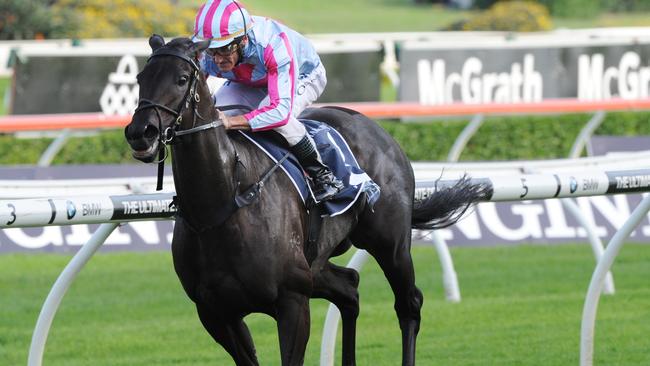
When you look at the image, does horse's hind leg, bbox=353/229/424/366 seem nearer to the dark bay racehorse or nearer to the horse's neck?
the dark bay racehorse

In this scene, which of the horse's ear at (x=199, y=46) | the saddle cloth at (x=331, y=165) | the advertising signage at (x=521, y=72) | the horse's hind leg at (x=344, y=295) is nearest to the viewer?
the horse's ear at (x=199, y=46)

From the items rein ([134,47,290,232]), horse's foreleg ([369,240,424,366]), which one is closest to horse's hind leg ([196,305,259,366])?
rein ([134,47,290,232])

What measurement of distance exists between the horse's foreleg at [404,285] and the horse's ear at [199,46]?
51.5 inches

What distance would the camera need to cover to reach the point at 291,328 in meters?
4.69

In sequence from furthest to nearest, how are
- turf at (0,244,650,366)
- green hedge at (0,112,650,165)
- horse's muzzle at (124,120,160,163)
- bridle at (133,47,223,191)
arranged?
green hedge at (0,112,650,165) < turf at (0,244,650,366) < bridle at (133,47,223,191) < horse's muzzle at (124,120,160,163)

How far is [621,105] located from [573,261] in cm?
233

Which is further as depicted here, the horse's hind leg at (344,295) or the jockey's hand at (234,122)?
the horse's hind leg at (344,295)

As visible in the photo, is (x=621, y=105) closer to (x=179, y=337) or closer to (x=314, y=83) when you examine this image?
(x=179, y=337)

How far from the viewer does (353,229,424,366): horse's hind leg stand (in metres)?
5.44

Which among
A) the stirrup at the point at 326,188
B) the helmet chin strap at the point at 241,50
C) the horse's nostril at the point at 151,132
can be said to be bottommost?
the stirrup at the point at 326,188

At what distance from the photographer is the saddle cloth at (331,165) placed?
4945 mm

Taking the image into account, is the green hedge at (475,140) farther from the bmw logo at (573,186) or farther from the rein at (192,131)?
the rein at (192,131)

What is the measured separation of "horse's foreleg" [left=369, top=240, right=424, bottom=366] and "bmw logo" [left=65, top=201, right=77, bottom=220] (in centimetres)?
124

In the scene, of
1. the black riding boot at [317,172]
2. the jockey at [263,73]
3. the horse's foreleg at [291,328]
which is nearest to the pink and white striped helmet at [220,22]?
the jockey at [263,73]
